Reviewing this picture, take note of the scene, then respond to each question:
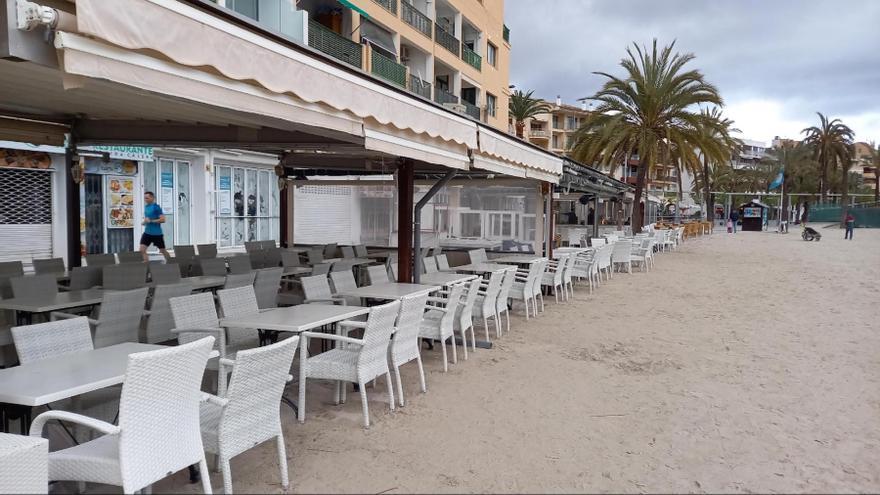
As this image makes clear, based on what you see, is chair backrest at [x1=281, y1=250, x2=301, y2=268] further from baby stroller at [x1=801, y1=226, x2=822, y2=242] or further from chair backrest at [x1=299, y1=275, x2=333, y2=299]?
baby stroller at [x1=801, y1=226, x2=822, y2=242]

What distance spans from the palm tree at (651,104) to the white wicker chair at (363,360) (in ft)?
55.2

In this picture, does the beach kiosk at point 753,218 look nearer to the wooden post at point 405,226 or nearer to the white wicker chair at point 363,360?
the wooden post at point 405,226

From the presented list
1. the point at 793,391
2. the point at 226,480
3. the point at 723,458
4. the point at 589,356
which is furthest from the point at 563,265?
the point at 226,480

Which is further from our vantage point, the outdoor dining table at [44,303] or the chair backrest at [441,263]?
the chair backrest at [441,263]

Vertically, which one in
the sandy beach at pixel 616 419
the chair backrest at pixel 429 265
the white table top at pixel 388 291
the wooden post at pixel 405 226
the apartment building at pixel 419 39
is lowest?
the sandy beach at pixel 616 419

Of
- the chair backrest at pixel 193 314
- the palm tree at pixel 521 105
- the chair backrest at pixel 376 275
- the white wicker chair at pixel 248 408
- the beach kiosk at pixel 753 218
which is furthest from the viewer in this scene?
the beach kiosk at pixel 753 218

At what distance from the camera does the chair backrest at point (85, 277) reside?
256 inches

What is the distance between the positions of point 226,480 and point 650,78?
19.8 metres

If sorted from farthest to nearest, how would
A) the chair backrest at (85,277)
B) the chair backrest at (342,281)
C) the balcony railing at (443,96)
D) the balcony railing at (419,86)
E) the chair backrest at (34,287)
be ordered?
the balcony railing at (443,96) → the balcony railing at (419,86) → the chair backrest at (342,281) → the chair backrest at (85,277) → the chair backrest at (34,287)

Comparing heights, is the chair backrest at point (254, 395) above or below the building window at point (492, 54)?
below

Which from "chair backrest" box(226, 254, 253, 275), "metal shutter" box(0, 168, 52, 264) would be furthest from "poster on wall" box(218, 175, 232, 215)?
"chair backrest" box(226, 254, 253, 275)

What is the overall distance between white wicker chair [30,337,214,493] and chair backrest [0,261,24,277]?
15.7 feet

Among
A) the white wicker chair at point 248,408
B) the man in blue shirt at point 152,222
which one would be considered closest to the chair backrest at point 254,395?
the white wicker chair at point 248,408

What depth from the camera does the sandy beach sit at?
3.66 meters
